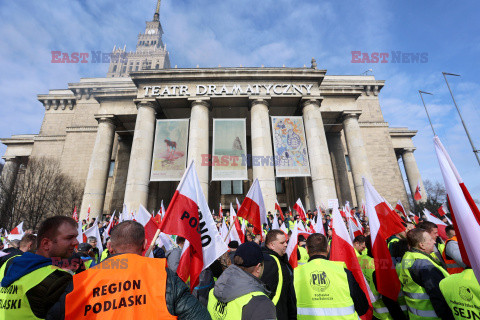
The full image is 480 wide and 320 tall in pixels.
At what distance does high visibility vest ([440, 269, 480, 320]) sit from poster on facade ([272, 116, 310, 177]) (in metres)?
17.4

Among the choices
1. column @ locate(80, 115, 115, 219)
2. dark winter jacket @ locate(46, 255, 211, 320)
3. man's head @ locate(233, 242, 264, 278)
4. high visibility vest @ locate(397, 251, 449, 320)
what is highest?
column @ locate(80, 115, 115, 219)

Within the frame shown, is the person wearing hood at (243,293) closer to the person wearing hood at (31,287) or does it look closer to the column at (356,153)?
the person wearing hood at (31,287)

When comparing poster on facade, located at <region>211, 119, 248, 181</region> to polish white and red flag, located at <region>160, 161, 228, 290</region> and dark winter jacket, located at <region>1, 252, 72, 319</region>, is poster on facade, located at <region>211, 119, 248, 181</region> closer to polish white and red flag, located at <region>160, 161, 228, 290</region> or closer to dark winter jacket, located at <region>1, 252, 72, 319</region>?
polish white and red flag, located at <region>160, 161, 228, 290</region>

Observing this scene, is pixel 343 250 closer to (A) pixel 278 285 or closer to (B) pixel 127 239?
(A) pixel 278 285

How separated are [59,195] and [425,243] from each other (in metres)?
28.6

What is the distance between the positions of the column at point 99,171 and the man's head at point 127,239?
21.6 m

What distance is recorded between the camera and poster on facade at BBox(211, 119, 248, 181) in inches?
786

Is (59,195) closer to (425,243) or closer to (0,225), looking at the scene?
(0,225)

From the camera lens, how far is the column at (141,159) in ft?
64.5

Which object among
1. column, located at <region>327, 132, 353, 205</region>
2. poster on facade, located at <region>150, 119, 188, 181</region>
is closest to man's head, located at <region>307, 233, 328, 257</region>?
poster on facade, located at <region>150, 119, 188, 181</region>

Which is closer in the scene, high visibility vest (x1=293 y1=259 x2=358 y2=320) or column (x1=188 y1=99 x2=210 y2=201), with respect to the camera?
high visibility vest (x1=293 y1=259 x2=358 y2=320)

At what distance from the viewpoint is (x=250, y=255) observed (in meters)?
2.36

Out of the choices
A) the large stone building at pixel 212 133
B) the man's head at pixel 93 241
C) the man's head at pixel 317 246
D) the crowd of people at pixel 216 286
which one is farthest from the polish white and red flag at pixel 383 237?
the large stone building at pixel 212 133

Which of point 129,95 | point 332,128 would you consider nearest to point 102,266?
point 129,95
